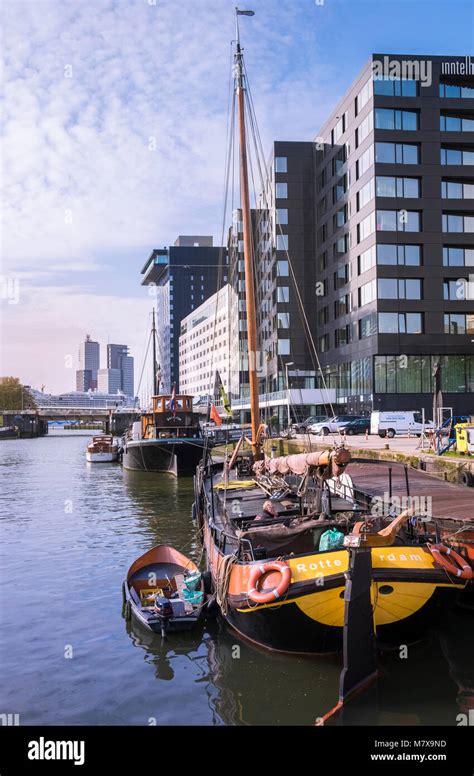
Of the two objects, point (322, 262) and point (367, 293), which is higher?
point (322, 262)

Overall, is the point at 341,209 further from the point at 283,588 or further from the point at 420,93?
the point at 283,588

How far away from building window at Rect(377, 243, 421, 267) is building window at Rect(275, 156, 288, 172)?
25.1 meters

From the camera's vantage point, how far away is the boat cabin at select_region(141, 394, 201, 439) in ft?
159

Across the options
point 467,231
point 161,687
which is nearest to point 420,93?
point 467,231

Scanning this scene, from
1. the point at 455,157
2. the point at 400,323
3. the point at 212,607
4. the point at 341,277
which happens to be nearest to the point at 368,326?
the point at 400,323

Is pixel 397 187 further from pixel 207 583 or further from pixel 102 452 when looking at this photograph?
pixel 207 583

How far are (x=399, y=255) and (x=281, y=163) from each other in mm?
26135

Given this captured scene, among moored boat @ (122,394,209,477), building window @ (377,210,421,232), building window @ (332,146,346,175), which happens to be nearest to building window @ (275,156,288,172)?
building window @ (332,146,346,175)

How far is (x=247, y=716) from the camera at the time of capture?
9.45 m

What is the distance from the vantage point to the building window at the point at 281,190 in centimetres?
7762

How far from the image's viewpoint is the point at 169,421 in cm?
4919
